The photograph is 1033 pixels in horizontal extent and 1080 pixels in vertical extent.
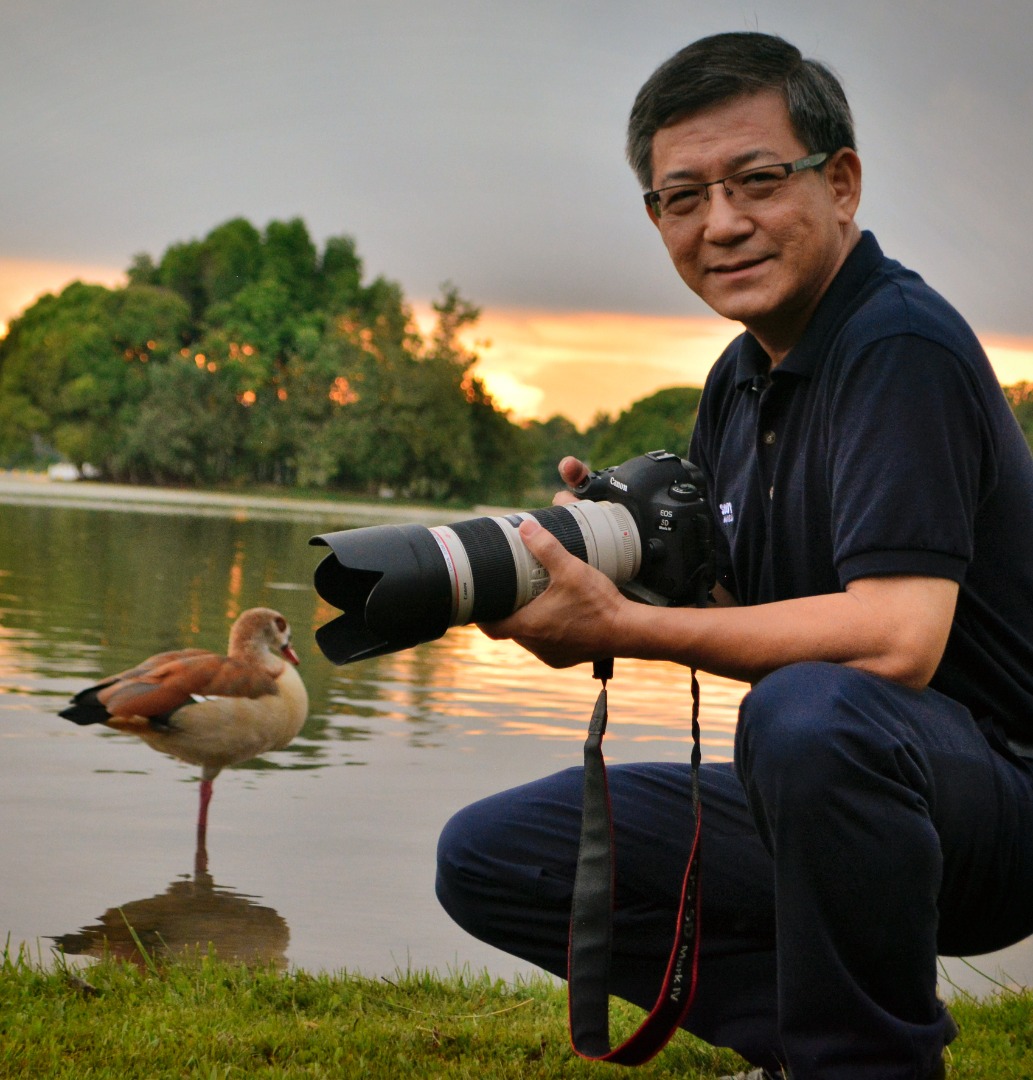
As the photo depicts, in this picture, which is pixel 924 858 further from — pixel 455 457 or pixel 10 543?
pixel 455 457

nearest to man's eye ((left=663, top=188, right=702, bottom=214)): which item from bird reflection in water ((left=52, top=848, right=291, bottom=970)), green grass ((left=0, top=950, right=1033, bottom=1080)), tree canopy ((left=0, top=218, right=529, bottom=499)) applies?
green grass ((left=0, top=950, right=1033, bottom=1080))

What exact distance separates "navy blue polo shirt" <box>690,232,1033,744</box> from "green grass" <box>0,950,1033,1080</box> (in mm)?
985

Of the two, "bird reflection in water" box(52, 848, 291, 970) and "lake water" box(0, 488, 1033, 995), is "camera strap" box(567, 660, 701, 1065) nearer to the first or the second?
"bird reflection in water" box(52, 848, 291, 970)

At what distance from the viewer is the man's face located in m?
2.73

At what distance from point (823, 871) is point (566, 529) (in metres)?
0.71

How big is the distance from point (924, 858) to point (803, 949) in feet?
0.76

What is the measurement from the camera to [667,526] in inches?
106

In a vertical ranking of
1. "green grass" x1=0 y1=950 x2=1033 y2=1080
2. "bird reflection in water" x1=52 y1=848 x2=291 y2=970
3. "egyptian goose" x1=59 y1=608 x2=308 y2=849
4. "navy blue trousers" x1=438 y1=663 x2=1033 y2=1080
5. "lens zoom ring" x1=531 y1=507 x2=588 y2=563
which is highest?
"lens zoom ring" x1=531 y1=507 x2=588 y2=563

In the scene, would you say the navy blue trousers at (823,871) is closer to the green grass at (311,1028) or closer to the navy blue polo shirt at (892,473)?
the navy blue polo shirt at (892,473)

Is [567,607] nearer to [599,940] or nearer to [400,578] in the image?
[400,578]

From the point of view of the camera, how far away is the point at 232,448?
68062mm

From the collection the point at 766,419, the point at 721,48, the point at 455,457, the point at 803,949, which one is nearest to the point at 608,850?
the point at 803,949

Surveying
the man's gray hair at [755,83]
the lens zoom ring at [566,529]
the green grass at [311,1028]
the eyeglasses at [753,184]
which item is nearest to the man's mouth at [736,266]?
the eyeglasses at [753,184]

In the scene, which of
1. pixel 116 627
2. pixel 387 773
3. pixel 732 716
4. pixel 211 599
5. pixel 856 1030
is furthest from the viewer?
pixel 211 599
